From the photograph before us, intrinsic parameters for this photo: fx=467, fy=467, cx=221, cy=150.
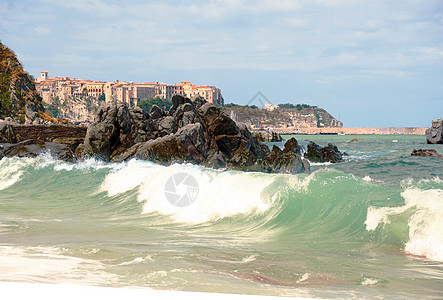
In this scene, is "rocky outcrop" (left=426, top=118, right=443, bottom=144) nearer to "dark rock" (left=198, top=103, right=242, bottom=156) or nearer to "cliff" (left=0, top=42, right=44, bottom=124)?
"dark rock" (left=198, top=103, right=242, bottom=156)

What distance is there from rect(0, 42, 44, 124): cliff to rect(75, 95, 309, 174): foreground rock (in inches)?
1501

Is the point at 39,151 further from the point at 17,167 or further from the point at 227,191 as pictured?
the point at 227,191

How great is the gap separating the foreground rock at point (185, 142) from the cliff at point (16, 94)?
38.1m

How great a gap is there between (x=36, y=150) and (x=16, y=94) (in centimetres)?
4380

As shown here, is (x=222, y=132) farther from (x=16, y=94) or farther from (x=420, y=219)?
(x=16, y=94)

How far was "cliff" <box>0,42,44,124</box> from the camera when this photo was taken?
67812 mm

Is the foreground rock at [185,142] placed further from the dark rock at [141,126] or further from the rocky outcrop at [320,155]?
the rocky outcrop at [320,155]

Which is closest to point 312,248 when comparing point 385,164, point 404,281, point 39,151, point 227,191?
point 404,281

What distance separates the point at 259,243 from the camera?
336 inches

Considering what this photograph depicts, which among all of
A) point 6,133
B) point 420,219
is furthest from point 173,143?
point 420,219

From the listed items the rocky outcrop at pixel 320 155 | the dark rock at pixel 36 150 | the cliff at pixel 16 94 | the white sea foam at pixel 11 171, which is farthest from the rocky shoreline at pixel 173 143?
the cliff at pixel 16 94

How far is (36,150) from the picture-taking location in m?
30.4

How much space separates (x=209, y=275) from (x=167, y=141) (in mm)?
20739

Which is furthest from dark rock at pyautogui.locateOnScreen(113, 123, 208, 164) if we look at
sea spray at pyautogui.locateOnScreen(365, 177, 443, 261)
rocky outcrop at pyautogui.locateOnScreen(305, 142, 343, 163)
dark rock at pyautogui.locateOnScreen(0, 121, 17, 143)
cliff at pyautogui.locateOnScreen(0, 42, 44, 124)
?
cliff at pyautogui.locateOnScreen(0, 42, 44, 124)
